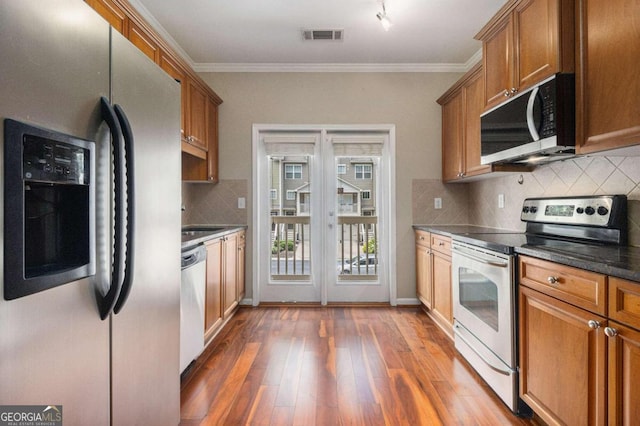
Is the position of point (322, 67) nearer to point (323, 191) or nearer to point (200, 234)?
point (323, 191)

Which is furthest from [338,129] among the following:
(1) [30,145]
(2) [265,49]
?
(1) [30,145]

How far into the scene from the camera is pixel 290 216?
3.74 metres

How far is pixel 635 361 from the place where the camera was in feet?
3.50

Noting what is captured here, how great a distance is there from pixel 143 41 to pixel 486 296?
106 inches

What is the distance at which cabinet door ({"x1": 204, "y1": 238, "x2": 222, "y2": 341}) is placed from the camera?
245 centimetres

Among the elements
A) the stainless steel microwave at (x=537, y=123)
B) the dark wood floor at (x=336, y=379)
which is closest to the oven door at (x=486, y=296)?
the dark wood floor at (x=336, y=379)

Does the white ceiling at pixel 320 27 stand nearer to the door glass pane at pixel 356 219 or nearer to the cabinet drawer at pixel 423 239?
the door glass pane at pixel 356 219

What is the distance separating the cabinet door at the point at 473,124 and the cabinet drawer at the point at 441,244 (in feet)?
2.05

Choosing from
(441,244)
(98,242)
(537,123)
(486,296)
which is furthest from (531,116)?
(98,242)

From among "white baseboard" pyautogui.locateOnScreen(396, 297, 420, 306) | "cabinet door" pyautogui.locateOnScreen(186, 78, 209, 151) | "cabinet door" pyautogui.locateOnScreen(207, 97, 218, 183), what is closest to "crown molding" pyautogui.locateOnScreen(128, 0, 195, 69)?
"cabinet door" pyautogui.locateOnScreen(186, 78, 209, 151)

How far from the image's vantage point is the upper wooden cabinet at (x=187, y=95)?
74.3 inches

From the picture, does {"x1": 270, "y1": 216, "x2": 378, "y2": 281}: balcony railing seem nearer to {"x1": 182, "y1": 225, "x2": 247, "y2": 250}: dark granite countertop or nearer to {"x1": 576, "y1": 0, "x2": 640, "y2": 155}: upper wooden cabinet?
{"x1": 182, "y1": 225, "x2": 247, "y2": 250}: dark granite countertop

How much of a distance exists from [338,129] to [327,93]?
1.36 ft

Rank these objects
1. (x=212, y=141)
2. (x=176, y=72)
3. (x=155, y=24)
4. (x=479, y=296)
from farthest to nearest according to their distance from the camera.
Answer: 1. (x=212, y=141)
2. (x=155, y=24)
3. (x=176, y=72)
4. (x=479, y=296)
